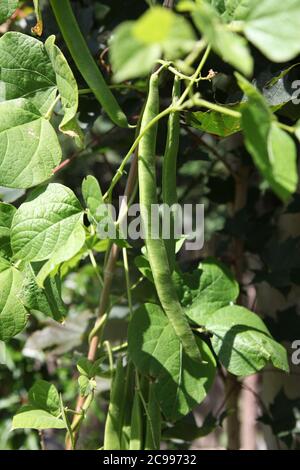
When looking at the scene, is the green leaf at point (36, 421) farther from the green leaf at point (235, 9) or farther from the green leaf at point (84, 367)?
the green leaf at point (235, 9)

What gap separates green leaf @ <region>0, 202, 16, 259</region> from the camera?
2.44ft

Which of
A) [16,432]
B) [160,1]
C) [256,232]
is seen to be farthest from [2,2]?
[16,432]

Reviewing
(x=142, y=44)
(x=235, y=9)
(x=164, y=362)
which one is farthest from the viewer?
(x=164, y=362)

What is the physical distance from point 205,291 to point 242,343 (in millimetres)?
106

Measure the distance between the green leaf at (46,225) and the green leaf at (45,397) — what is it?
0.19m

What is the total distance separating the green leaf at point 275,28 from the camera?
1.09 ft

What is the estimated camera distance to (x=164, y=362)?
2.51 ft

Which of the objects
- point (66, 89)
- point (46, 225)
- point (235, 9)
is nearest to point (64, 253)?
point (46, 225)

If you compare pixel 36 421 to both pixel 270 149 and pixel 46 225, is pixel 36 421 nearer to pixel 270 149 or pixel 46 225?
pixel 46 225

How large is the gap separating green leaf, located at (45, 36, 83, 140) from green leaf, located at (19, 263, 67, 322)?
15cm

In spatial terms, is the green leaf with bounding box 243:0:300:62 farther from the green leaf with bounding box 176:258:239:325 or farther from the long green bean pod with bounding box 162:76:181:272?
the green leaf with bounding box 176:258:239:325

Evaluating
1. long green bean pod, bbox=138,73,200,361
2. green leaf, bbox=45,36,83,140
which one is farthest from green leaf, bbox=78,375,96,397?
green leaf, bbox=45,36,83,140
